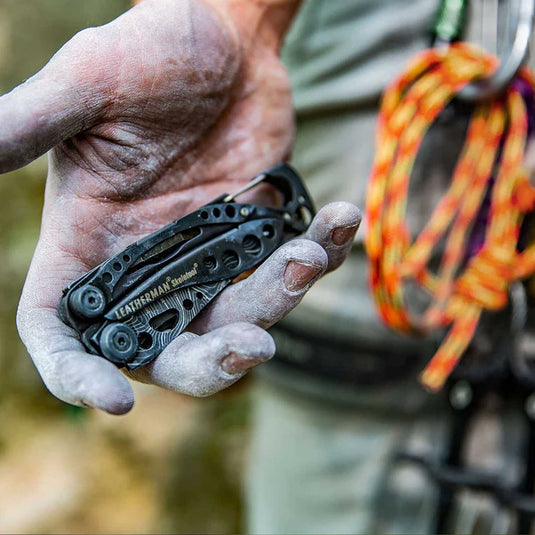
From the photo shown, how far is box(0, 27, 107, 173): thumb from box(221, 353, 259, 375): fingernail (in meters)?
0.28

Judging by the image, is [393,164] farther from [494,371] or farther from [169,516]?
[169,516]

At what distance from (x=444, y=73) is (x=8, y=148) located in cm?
66

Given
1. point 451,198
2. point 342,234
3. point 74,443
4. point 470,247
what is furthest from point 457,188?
point 74,443

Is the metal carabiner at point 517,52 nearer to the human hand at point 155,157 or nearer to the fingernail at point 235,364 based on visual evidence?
the human hand at point 155,157

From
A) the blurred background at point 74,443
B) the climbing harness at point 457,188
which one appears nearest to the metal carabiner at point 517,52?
the climbing harness at point 457,188

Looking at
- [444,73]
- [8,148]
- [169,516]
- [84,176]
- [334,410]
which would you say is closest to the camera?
[8,148]

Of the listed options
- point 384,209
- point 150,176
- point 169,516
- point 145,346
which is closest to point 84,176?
point 150,176

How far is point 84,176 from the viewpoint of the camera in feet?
2.53

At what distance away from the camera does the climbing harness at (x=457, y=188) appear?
3.35 feet

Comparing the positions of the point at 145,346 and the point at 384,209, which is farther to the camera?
the point at 384,209

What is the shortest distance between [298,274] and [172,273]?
0.17m

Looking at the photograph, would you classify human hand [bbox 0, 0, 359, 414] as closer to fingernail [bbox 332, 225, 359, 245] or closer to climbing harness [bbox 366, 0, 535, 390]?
fingernail [bbox 332, 225, 359, 245]

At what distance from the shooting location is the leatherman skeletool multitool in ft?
2.28

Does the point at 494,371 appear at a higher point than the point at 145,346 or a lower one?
lower
